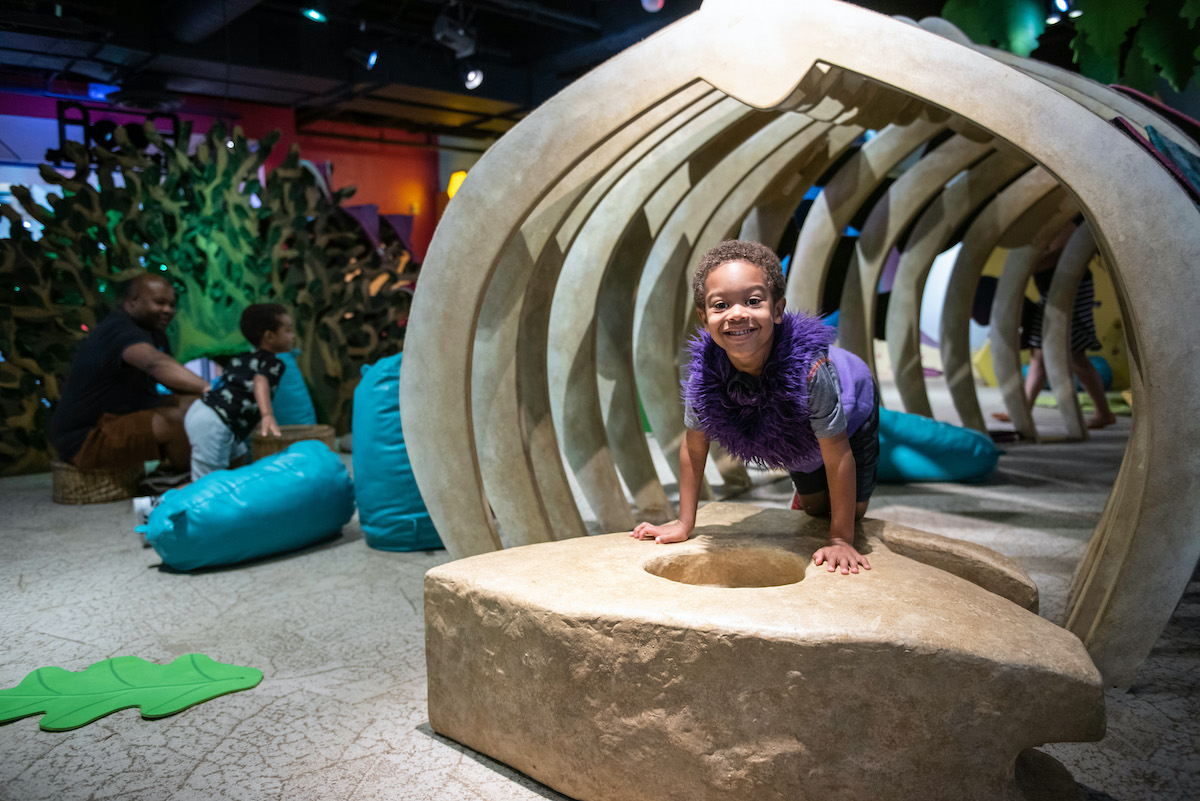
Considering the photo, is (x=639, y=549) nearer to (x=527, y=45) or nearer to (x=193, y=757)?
(x=193, y=757)

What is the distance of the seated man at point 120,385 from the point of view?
4828 millimetres

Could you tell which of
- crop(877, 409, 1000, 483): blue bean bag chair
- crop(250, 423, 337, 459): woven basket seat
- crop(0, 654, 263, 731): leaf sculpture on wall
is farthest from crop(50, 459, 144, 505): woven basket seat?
crop(877, 409, 1000, 483): blue bean bag chair

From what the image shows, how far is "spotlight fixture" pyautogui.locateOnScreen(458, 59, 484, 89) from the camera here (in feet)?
26.0

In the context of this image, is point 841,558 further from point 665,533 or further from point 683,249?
point 683,249

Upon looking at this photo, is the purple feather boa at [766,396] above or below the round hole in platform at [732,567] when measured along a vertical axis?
above

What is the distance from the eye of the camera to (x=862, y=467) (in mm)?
2598

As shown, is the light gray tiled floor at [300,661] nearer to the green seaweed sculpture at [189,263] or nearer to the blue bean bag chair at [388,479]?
the blue bean bag chair at [388,479]

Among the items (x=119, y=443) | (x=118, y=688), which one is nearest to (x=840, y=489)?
(x=118, y=688)

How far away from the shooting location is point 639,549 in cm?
227

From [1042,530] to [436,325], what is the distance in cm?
314

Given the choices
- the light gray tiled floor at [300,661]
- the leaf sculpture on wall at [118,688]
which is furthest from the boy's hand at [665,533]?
the leaf sculpture on wall at [118,688]

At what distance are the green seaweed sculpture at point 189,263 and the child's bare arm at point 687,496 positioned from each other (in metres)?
4.85

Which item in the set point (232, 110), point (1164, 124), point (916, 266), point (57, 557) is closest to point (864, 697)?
point (1164, 124)

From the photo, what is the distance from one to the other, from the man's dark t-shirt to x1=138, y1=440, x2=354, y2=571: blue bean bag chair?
5.07ft
